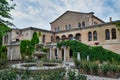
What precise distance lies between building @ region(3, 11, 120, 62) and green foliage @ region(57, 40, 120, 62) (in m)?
1.81

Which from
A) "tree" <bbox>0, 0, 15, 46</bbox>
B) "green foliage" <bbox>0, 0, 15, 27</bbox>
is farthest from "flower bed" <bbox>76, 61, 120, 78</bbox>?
"green foliage" <bbox>0, 0, 15, 27</bbox>

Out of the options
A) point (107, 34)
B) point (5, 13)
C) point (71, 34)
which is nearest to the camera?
point (5, 13)

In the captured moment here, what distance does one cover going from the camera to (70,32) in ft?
104

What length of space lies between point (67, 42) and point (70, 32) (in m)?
5.12

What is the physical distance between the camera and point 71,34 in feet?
104

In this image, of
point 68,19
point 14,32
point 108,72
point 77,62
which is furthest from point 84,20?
point 108,72

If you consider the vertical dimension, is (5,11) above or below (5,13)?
above

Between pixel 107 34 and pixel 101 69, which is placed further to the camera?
pixel 107 34

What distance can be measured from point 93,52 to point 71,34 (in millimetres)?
8823

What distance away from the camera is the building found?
25.8 m

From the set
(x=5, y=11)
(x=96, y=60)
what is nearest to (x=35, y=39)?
(x=96, y=60)

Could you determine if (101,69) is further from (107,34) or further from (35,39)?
(35,39)

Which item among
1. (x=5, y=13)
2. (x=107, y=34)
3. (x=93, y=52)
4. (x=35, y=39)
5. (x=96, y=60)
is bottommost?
(x=96, y=60)

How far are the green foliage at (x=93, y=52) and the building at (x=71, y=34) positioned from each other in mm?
1813
